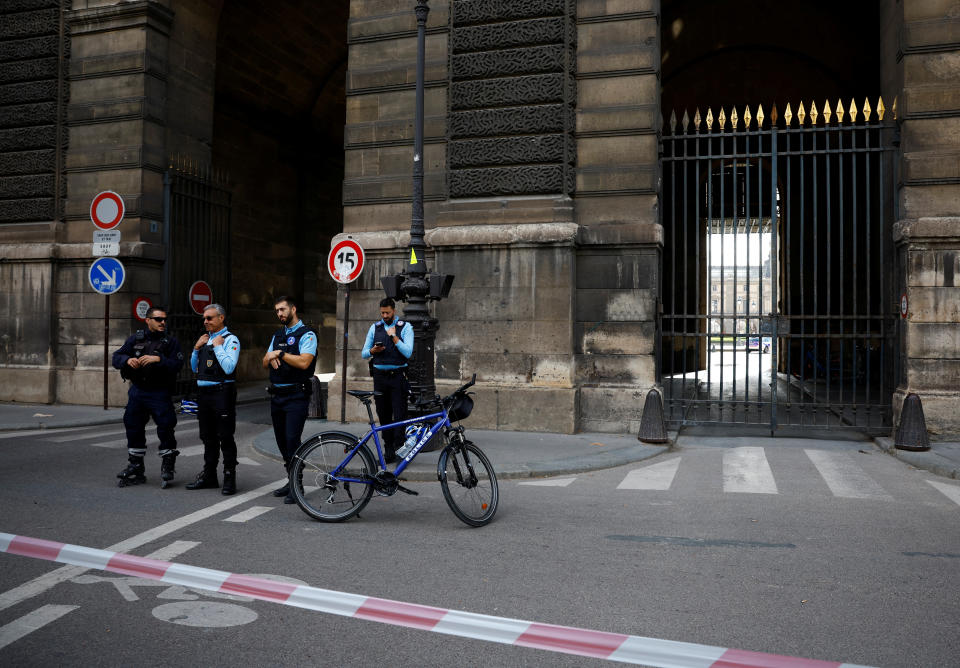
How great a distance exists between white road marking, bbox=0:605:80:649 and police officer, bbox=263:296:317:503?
2866 mm

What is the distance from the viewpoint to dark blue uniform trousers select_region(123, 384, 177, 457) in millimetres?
7623

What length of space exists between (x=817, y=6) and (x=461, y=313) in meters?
14.7

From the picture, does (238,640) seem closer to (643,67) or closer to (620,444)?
(620,444)

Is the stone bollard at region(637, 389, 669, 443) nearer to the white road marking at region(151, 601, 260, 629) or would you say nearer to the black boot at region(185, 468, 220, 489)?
the black boot at region(185, 468, 220, 489)

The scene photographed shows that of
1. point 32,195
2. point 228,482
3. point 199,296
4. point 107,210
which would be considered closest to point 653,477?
point 228,482

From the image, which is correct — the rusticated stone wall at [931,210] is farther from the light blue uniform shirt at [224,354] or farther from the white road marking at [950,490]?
the light blue uniform shirt at [224,354]

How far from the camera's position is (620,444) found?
10289 millimetres

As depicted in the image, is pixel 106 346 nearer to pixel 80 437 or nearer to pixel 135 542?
pixel 80 437

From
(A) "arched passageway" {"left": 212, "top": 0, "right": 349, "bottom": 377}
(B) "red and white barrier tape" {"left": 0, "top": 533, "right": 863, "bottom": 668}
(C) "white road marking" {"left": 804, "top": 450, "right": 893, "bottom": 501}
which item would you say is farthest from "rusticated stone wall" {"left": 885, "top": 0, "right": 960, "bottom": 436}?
(A) "arched passageway" {"left": 212, "top": 0, "right": 349, "bottom": 377}

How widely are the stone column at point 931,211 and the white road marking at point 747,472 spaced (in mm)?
2597

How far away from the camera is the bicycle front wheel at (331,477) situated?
6.18 m

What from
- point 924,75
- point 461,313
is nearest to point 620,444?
point 461,313

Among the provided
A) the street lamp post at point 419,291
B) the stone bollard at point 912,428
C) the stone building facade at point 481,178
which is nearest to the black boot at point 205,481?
the street lamp post at point 419,291

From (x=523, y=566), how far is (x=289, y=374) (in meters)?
3.13
